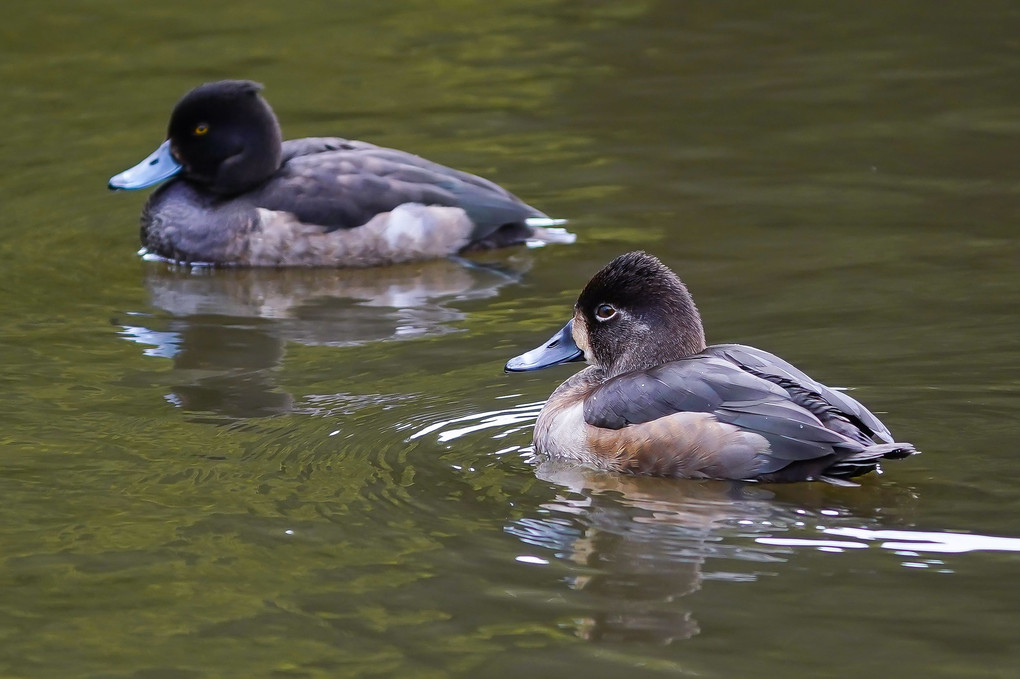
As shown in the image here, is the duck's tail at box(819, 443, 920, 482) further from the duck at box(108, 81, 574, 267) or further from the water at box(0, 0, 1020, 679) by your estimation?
the duck at box(108, 81, 574, 267)

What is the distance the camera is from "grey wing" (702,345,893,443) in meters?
6.01

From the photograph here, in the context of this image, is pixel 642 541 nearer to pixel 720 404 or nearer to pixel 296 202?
pixel 720 404

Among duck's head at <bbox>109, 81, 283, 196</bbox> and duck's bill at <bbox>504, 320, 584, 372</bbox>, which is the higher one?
duck's head at <bbox>109, 81, 283, 196</bbox>

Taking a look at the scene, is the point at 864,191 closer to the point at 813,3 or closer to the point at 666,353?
the point at 666,353

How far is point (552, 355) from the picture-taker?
274 inches

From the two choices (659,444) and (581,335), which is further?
(581,335)

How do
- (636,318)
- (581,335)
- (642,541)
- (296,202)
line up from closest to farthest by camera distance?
1. (642,541)
2. (636,318)
3. (581,335)
4. (296,202)

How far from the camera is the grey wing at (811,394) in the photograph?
6008mm

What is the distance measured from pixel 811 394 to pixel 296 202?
4924 millimetres

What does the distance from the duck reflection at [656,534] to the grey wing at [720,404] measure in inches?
8.4

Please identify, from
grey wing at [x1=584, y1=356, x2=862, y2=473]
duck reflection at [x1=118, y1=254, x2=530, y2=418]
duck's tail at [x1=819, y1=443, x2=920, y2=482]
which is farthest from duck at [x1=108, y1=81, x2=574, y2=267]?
duck's tail at [x1=819, y1=443, x2=920, y2=482]

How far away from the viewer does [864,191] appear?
10578 mm

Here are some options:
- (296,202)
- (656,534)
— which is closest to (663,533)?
(656,534)

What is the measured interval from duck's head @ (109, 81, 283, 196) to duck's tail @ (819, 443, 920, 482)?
5.49 meters
